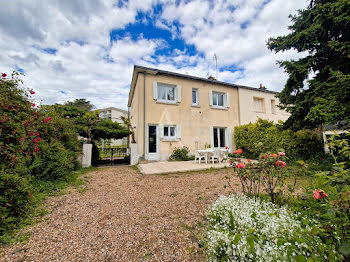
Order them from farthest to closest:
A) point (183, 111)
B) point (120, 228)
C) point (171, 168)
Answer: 1. point (183, 111)
2. point (171, 168)
3. point (120, 228)

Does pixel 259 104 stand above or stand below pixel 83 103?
below

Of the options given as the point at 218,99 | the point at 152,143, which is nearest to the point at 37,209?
the point at 152,143

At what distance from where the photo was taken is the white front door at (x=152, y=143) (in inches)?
365

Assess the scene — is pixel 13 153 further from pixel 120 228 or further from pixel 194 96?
pixel 194 96

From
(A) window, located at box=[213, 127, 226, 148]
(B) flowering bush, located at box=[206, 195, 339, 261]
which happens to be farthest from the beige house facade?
(B) flowering bush, located at box=[206, 195, 339, 261]

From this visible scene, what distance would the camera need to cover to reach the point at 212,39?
8500 millimetres

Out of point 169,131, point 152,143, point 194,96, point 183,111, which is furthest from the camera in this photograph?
point 194,96

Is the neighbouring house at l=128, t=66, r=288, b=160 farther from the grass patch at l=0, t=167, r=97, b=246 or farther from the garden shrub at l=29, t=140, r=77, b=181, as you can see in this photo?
the grass patch at l=0, t=167, r=97, b=246

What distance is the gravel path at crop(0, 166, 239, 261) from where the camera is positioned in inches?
70.4

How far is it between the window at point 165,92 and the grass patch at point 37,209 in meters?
7.00

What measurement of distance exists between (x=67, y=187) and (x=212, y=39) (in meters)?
9.89

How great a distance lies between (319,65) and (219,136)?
22.5 ft

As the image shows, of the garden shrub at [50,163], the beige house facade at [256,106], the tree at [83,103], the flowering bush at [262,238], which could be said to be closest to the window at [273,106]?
the beige house facade at [256,106]

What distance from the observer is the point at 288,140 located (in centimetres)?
762
